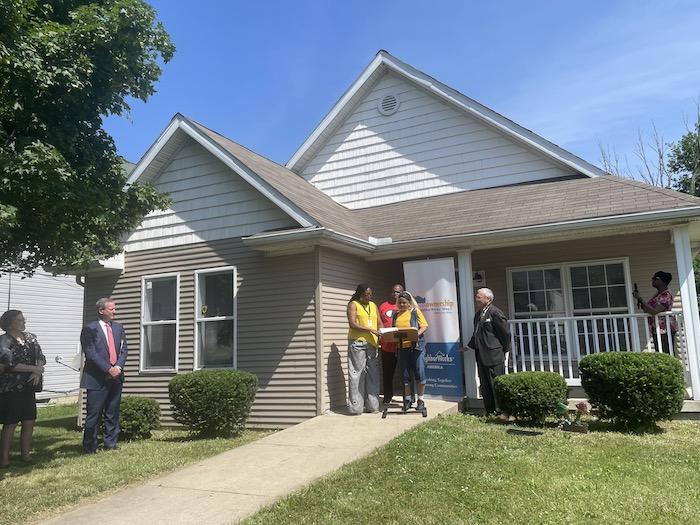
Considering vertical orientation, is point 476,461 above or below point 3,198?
below

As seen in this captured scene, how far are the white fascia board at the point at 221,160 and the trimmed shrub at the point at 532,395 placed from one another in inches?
149

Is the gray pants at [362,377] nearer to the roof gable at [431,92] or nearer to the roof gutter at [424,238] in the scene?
the roof gutter at [424,238]

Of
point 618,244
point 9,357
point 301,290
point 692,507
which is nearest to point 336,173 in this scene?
point 301,290

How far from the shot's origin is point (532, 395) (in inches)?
283

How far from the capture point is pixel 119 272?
35.9 feet

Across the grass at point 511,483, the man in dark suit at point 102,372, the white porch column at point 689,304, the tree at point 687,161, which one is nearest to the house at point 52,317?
the man in dark suit at point 102,372

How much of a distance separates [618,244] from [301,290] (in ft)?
19.5

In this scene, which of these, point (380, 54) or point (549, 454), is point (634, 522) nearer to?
point (549, 454)

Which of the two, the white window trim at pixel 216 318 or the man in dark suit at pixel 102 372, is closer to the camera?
the man in dark suit at pixel 102 372

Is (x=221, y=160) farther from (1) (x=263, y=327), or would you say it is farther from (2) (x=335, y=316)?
(2) (x=335, y=316)

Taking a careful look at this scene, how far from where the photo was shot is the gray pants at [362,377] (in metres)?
8.21

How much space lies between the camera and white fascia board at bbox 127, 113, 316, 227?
8828mm

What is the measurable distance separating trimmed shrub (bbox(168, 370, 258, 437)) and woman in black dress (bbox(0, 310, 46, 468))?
1.83m

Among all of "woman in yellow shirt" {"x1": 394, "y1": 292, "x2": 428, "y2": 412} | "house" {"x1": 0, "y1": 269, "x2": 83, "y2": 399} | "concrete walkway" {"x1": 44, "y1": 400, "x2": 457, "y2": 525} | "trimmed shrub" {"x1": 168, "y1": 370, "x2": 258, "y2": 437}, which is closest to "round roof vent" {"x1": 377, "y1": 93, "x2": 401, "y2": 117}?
"woman in yellow shirt" {"x1": 394, "y1": 292, "x2": 428, "y2": 412}
